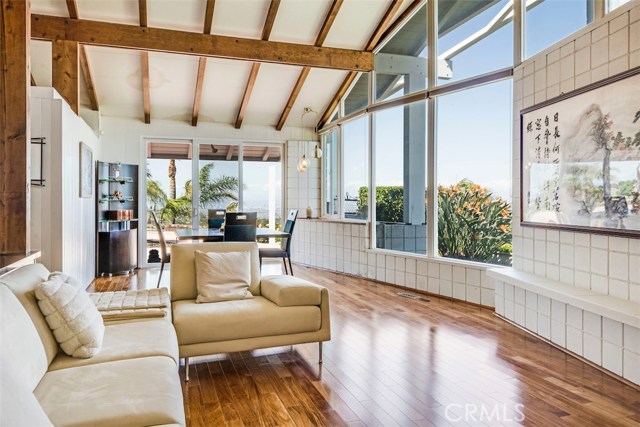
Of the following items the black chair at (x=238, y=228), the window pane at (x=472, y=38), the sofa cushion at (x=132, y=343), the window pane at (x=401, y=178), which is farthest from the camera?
the window pane at (x=401, y=178)

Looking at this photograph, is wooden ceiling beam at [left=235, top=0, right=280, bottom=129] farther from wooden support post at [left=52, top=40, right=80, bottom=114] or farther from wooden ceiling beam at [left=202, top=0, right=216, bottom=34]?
wooden support post at [left=52, top=40, right=80, bottom=114]

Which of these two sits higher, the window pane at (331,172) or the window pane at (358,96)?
the window pane at (358,96)

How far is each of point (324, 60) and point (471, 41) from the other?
2202 mm

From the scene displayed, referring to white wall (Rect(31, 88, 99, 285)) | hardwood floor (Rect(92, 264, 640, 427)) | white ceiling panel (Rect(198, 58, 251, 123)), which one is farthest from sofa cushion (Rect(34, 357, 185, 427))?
white ceiling panel (Rect(198, 58, 251, 123))

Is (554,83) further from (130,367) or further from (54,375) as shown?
(54,375)

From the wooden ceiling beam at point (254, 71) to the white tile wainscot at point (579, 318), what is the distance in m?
4.09

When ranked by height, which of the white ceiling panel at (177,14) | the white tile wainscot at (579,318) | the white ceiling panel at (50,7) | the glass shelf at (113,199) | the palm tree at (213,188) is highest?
the white ceiling panel at (177,14)

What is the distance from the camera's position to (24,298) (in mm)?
1875

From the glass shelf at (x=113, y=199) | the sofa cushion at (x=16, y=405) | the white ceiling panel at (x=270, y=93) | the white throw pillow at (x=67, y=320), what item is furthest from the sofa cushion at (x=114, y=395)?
the white ceiling panel at (x=270, y=93)

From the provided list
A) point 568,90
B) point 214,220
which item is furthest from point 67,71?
point 568,90

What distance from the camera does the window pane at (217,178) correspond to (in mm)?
8023

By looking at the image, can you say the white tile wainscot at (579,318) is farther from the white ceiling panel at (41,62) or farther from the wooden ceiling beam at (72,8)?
the white ceiling panel at (41,62)

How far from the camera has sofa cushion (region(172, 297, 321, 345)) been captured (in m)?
2.76

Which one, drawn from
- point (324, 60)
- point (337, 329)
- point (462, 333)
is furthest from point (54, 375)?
point (324, 60)
